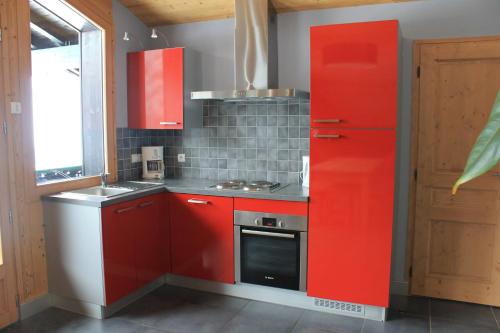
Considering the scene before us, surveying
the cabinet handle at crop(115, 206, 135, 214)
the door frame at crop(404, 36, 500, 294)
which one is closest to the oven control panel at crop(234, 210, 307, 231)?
the cabinet handle at crop(115, 206, 135, 214)

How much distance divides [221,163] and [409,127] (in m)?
1.65

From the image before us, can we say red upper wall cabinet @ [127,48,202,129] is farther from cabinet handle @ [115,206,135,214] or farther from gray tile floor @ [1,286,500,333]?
gray tile floor @ [1,286,500,333]

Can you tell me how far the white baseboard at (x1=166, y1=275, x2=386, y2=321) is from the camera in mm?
2949

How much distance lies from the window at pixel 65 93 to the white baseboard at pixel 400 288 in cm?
264

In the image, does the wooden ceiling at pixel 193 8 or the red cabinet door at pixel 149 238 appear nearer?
the red cabinet door at pixel 149 238

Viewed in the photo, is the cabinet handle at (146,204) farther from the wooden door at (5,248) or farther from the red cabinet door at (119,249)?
the wooden door at (5,248)

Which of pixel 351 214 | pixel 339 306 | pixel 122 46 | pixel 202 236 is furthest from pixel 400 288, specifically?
pixel 122 46

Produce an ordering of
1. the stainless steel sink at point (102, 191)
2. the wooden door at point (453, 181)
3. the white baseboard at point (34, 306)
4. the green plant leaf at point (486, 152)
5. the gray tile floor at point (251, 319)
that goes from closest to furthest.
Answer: the green plant leaf at point (486, 152) → the gray tile floor at point (251, 319) → the white baseboard at point (34, 306) → the wooden door at point (453, 181) → the stainless steel sink at point (102, 191)

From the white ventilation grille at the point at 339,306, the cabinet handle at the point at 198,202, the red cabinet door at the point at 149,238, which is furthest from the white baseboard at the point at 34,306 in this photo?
the white ventilation grille at the point at 339,306

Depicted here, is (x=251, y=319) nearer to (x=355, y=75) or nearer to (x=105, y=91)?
(x=355, y=75)

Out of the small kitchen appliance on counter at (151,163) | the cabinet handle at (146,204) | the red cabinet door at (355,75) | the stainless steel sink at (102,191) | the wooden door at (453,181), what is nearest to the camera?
the red cabinet door at (355,75)

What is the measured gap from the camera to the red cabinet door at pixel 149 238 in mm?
3162

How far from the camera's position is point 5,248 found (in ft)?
9.05

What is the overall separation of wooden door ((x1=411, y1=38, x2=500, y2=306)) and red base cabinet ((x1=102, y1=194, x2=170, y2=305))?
207 centimetres
